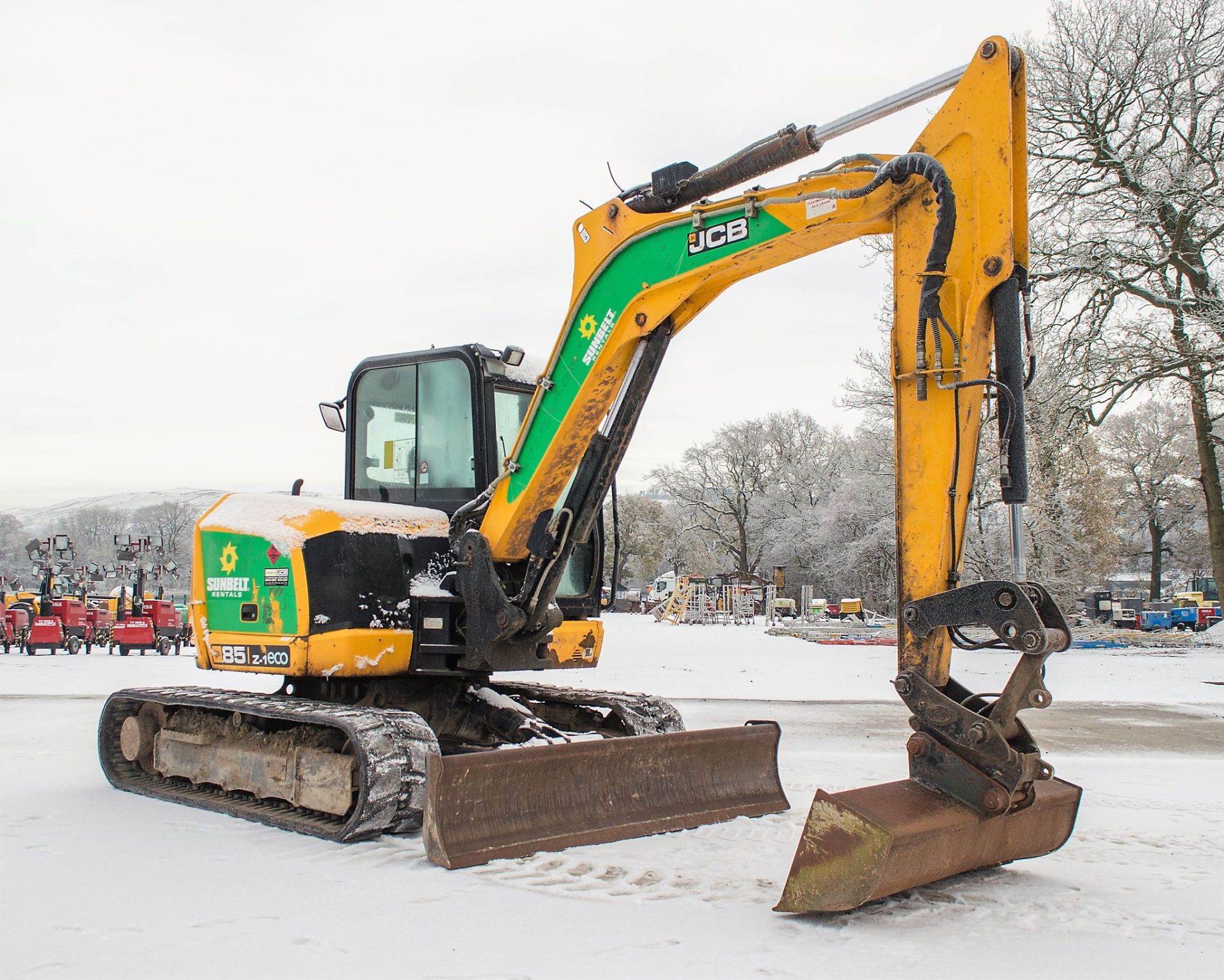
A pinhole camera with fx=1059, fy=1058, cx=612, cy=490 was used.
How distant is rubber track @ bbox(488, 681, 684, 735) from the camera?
6926 mm

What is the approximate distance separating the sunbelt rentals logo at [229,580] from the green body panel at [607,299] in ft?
5.73

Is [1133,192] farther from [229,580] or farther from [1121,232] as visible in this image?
[229,580]

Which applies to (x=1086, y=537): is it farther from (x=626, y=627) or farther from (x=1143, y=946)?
(x=1143, y=946)

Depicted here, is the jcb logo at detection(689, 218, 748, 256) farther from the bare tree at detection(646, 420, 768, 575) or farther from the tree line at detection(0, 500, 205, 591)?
the tree line at detection(0, 500, 205, 591)

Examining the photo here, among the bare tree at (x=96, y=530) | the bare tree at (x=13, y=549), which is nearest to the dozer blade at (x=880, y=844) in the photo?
the bare tree at (x=13, y=549)

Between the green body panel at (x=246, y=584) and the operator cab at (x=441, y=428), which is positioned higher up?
the operator cab at (x=441, y=428)

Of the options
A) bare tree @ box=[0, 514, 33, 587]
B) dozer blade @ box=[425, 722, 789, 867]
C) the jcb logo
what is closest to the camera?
dozer blade @ box=[425, 722, 789, 867]

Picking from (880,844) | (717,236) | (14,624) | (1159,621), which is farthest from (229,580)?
(1159,621)

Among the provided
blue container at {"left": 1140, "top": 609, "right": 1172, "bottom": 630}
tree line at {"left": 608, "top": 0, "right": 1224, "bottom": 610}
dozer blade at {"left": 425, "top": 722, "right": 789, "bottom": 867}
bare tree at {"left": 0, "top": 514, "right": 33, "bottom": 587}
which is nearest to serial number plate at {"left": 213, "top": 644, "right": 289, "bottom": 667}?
dozer blade at {"left": 425, "top": 722, "right": 789, "bottom": 867}

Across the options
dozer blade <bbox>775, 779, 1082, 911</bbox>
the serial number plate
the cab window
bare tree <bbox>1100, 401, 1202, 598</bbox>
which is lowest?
dozer blade <bbox>775, 779, 1082, 911</bbox>

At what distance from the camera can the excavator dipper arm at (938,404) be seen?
13.1ft

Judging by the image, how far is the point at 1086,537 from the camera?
1524 inches

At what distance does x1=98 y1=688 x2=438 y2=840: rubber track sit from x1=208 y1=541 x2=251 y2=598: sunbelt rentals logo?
620 mm

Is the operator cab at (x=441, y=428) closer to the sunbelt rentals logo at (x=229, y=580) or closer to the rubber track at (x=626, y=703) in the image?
the rubber track at (x=626, y=703)
